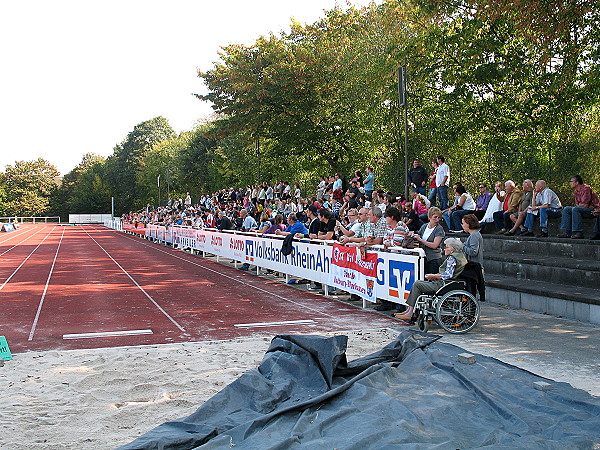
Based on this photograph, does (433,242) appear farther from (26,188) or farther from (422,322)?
(26,188)

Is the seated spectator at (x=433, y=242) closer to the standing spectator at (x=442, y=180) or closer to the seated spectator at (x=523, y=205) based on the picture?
the seated spectator at (x=523, y=205)

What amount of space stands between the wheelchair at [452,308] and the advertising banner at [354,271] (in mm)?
2316

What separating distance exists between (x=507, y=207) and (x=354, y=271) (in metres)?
5.21

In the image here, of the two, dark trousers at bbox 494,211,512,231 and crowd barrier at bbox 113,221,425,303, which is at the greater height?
dark trousers at bbox 494,211,512,231

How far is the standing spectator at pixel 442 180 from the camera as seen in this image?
17594 mm

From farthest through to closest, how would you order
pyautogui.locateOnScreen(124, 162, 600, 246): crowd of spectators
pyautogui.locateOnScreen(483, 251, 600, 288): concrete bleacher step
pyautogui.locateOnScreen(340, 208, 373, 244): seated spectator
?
1. pyautogui.locateOnScreen(340, 208, 373, 244): seated spectator
2. pyautogui.locateOnScreen(124, 162, 600, 246): crowd of spectators
3. pyautogui.locateOnScreen(483, 251, 600, 288): concrete bleacher step

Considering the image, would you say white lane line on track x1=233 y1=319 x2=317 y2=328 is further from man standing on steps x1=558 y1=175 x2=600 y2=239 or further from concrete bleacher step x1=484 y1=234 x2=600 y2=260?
man standing on steps x1=558 y1=175 x2=600 y2=239

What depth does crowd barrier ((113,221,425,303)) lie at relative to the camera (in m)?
10.5

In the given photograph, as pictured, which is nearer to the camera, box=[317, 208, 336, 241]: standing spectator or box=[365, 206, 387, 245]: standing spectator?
box=[365, 206, 387, 245]: standing spectator

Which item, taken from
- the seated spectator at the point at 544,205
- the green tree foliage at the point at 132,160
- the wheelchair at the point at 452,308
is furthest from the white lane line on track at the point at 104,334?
the green tree foliage at the point at 132,160

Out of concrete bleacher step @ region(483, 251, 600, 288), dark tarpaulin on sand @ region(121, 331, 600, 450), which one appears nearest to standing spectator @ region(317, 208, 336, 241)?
concrete bleacher step @ region(483, 251, 600, 288)

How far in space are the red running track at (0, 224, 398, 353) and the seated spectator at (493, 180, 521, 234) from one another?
5458 millimetres

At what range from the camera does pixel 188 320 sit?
10844 mm

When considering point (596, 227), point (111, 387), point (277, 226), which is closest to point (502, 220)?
point (596, 227)
